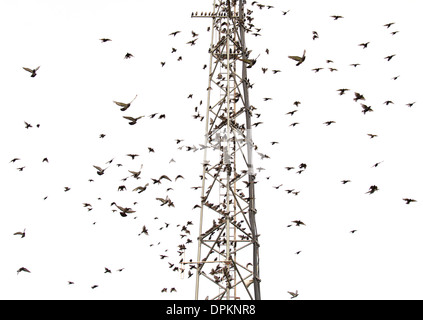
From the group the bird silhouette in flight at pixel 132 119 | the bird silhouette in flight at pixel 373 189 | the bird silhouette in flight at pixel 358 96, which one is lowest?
the bird silhouette in flight at pixel 373 189

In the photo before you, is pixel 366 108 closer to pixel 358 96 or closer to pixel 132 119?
pixel 358 96

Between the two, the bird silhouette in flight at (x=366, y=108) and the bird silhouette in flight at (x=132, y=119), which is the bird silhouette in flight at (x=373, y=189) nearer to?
the bird silhouette in flight at (x=366, y=108)

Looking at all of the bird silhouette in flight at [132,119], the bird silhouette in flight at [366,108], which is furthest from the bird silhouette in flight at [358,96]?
the bird silhouette in flight at [132,119]

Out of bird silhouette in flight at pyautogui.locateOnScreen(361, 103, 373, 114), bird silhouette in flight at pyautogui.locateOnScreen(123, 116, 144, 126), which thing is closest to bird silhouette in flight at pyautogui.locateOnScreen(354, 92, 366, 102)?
bird silhouette in flight at pyautogui.locateOnScreen(361, 103, 373, 114)

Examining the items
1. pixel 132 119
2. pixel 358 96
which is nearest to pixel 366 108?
pixel 358 96

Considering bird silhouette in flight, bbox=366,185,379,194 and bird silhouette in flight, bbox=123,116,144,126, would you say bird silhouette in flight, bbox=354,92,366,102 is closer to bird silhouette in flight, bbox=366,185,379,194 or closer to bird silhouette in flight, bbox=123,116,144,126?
bird silhouette in flight, bbox=366,185,379,194

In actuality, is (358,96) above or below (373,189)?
above

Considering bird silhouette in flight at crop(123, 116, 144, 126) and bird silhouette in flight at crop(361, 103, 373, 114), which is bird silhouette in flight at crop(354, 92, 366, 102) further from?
bird silhouette in flight at crop(123, 116, 144, 126)

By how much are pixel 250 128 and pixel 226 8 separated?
16.4 feet

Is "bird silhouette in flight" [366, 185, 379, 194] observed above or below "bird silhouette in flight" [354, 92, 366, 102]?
below

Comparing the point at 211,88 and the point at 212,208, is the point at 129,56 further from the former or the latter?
the point at 212,208

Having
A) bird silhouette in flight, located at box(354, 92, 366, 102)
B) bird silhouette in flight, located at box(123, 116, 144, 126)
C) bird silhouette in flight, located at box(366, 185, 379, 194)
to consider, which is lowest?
bird silhouette in flight, located at box(366, 185, 379, 194)

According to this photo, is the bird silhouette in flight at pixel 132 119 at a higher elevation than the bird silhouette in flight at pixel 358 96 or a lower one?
lower

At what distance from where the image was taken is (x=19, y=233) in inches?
457
